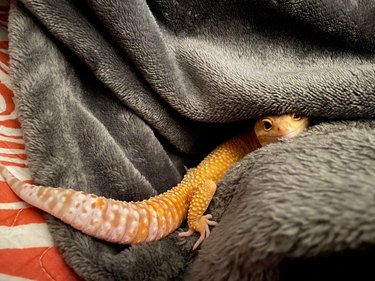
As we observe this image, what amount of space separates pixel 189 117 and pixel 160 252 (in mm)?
310

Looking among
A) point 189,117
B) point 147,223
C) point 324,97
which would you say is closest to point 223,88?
point 189,117

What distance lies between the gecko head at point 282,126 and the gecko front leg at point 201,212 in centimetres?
16

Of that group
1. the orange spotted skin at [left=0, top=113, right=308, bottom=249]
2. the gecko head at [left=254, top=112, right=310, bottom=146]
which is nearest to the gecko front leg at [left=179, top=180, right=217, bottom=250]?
the orange spotted skin at [left=0, top=113, right=308, bottom=249]

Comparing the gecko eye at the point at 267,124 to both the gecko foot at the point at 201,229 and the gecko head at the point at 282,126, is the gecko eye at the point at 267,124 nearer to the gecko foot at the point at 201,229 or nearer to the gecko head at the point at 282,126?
the gecko head at the point at 282,126

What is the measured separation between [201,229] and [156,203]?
4.1 inches

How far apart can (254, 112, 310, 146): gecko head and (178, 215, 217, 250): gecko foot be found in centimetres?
22

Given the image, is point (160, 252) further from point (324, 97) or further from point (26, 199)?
point (324, 97)

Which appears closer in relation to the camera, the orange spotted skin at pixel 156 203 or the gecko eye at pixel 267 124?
the orange spotted skin at pixel 156 203

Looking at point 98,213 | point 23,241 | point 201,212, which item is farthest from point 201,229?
point 23,241

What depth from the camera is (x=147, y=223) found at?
67 cm

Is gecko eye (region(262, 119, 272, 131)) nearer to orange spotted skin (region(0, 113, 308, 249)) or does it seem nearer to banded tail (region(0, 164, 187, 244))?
orange spotted skin (region(0, 113, 308, 249))

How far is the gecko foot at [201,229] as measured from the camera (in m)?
0.67

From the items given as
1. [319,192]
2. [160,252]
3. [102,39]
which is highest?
[102,39]

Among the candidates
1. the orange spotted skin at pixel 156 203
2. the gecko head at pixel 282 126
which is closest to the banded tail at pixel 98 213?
the orange spotted skin at pixel 156 203
